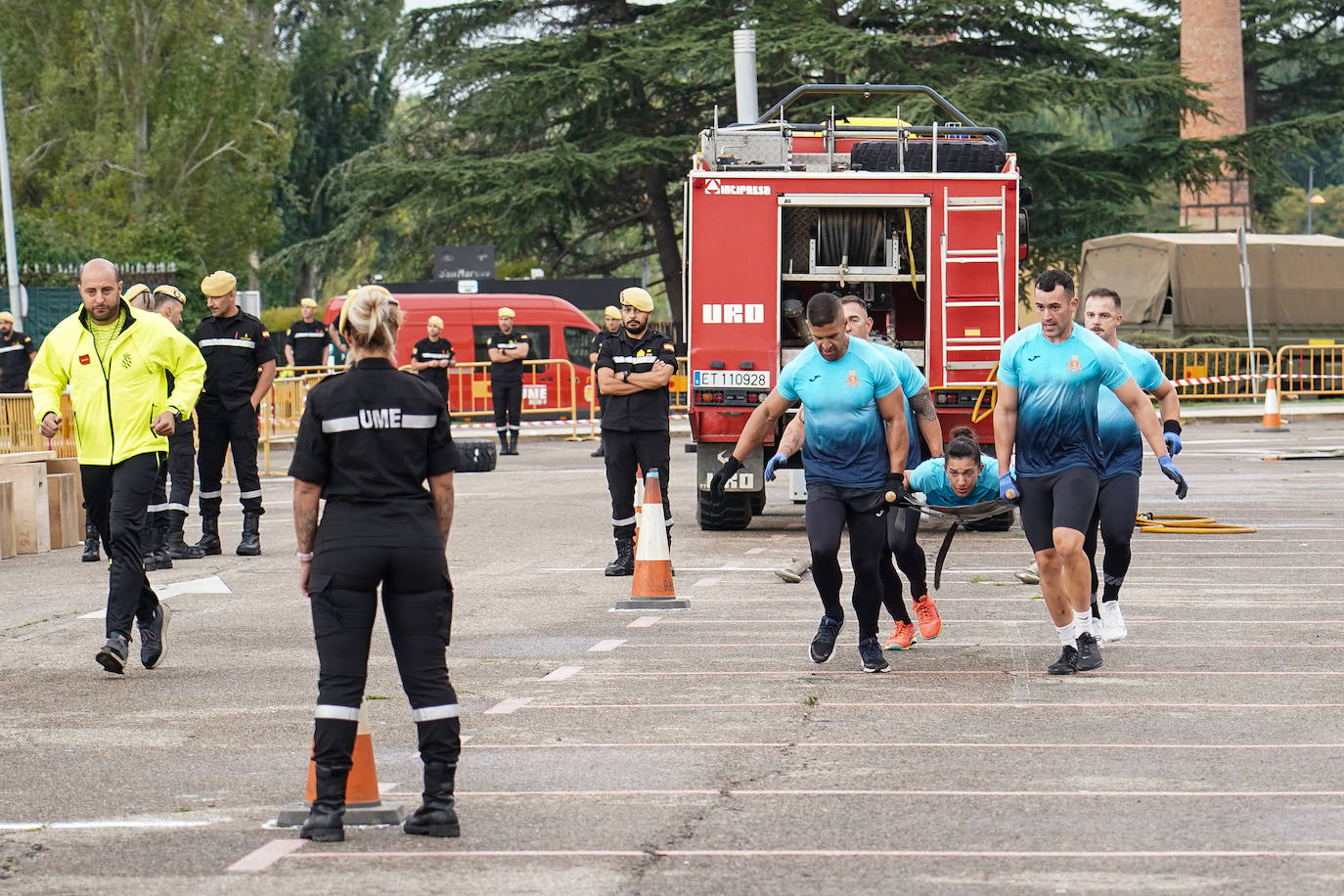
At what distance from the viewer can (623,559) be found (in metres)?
14.0

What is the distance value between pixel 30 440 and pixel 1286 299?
2796cm

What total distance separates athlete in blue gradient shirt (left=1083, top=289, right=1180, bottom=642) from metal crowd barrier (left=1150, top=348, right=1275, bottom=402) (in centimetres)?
2640

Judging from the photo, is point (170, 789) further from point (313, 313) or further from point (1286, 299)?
point (1286, 299)

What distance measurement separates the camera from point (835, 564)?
31.9 ft

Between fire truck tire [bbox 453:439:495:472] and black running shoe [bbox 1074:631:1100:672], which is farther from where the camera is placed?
fire truck tire [bbox 453:439:495:472]

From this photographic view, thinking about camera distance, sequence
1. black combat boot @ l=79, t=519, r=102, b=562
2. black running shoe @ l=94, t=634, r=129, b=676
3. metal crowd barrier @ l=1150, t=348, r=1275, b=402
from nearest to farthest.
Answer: black running shoe @ l=94, t=634, r=129, b=676
black combat boot @ l=79, t=519, r=102, b=562
metal crowd barrier @ l=1150, t=348, r=1275, b=402

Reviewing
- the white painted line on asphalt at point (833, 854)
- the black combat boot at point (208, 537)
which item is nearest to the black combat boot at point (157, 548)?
the black combat boot at point (208, 537)

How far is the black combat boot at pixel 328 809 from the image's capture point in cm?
631

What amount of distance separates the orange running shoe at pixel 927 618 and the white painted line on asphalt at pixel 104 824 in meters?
4.71

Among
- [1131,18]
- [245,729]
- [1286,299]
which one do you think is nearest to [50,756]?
[245,729]

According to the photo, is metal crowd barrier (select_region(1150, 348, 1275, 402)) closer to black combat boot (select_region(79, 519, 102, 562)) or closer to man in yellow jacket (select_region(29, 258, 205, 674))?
black combat boot (select_region(79, 519, 102, 562))

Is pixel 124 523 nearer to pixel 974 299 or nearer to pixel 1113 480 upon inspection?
pixel 1113 480

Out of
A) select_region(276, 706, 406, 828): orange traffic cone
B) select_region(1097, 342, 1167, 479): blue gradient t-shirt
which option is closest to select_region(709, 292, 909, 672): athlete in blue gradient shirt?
select_region(1097, 342, 1167, 479): blue gradient t-shirt

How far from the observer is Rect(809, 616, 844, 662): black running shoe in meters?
9.76
